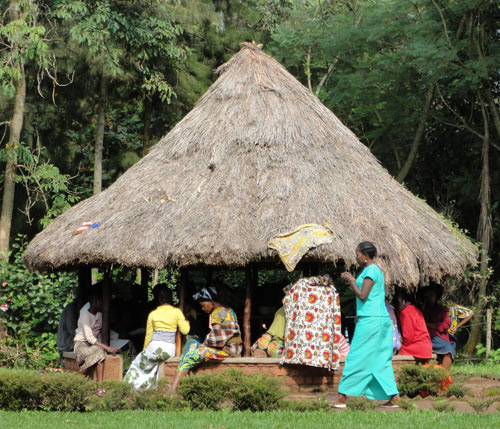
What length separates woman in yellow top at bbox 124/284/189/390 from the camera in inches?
379

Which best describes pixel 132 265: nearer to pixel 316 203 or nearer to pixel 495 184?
pixel 316 203

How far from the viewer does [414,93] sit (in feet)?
62.5

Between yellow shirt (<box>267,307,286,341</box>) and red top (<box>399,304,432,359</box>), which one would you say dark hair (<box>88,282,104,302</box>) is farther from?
red top (<box>399,304,432,359</box>)

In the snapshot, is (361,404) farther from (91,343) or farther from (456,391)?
(91,343)

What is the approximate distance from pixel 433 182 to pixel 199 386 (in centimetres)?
1290

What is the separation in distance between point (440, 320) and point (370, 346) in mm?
2892

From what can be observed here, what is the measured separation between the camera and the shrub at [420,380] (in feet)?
29.7

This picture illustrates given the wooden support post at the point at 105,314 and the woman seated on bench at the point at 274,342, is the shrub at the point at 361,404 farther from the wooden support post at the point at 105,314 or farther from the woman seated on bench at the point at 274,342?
the wooden support post at the point at 105,314

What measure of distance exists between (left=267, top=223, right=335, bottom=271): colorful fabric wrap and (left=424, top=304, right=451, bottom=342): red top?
204 cm

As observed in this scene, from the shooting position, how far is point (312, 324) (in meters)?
9.55

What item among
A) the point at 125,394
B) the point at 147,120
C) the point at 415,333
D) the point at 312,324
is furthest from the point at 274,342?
the point at 147,120

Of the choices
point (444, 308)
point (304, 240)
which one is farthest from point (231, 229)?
point (444, 308)

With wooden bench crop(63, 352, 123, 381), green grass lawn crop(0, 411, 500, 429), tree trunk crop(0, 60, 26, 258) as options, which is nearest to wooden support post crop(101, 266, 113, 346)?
wooden bench crop(63, 352, 123, 381)

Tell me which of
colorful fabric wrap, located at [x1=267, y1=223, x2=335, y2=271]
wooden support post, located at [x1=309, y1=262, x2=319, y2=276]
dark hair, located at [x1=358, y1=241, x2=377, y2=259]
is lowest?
wooden support post, located at [x1=309, y1=262, x2=319, y2=276]
